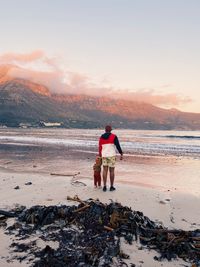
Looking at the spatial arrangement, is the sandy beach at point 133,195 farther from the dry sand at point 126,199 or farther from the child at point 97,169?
the child at point 97,169

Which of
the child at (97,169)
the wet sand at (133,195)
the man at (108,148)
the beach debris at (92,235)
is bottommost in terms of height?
the wet sand at (133,195)

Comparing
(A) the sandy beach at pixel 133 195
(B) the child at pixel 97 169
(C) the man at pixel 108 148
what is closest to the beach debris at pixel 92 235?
(A) the sandy beach at pixel 133 195

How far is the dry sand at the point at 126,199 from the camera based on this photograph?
20.9 ft

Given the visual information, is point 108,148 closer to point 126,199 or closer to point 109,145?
point 109,145

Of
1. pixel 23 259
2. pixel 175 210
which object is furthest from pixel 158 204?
pixel 23 259

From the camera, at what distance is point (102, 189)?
11703 mm

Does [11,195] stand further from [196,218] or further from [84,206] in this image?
[196,218]

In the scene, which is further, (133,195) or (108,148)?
(108,148)

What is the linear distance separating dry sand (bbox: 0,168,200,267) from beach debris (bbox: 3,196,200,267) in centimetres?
24

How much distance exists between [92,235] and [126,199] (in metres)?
3.99

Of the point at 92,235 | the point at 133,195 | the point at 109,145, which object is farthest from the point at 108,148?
the point at 92,235

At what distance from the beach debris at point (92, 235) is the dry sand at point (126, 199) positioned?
0.24 metres

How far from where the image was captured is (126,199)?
1049cm

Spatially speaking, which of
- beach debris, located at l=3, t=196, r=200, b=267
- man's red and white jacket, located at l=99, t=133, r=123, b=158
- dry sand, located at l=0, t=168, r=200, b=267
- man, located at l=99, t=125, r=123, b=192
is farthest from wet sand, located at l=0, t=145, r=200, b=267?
man's red and white jacket, located at l=99, t=133, r=123, b=158
